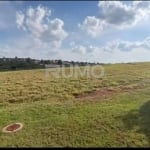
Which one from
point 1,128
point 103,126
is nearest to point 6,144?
point 1,128

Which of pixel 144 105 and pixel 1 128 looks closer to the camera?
pixel 1 128

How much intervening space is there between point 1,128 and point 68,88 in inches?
479

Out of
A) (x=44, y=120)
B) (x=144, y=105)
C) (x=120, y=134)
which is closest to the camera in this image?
(x=120, y=134)

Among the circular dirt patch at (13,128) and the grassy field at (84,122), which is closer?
the grassy field at (84,122)

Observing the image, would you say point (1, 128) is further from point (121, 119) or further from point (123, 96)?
point (123, 96)

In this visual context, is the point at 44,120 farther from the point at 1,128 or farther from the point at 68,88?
the point at 68,88

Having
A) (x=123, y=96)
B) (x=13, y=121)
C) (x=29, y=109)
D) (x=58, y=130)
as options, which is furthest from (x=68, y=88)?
(x=58, y=130)

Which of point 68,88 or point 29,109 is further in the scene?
point 68,88

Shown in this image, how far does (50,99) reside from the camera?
20812 millimetres

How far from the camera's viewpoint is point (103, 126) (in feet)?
43.5

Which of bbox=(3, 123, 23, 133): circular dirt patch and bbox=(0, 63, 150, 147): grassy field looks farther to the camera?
bbox=(3, 123, 23, 133): circular dirt patch

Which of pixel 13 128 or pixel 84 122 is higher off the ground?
pixel 84 122

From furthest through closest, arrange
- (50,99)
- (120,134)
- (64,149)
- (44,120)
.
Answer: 1. (50,99)
2. (44,120)
3. (120,134)
4. (64,149)

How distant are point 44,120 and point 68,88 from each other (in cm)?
1112
